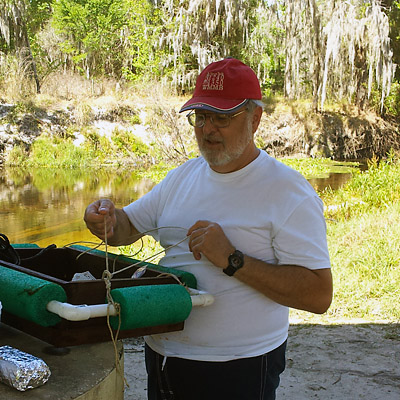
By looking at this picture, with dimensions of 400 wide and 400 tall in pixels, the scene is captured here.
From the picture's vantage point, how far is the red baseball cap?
1.92 m

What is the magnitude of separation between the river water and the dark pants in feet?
25.1

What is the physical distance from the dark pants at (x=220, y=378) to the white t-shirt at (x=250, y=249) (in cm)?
3

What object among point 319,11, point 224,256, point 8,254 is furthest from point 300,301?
point 319,11

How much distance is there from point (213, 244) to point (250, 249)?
18 centimetres

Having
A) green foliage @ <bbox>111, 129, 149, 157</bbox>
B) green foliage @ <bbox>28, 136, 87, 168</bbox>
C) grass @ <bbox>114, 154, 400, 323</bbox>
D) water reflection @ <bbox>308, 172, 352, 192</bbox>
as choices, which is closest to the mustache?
grass @ <bbox>114, 154, 400, 323</bbox>

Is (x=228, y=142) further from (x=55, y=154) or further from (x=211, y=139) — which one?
(x=55, y=154)

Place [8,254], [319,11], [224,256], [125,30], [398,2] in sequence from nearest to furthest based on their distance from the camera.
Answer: [224,256] → [8,254] → [319,11] → [398,2] → [125,30]

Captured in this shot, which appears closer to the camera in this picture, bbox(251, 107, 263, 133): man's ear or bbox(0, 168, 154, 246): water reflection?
bbox(251, 107, 263, 133): man's ear

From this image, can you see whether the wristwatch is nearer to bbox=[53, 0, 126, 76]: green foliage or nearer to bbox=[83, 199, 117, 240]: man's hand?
bbox=[83, 199, 117, 240]: man's hand

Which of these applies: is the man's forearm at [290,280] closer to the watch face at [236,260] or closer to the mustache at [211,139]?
the watch face at [236,260]

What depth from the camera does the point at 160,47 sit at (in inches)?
992

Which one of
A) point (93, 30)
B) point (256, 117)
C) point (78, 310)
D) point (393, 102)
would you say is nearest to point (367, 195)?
point (256, 117)

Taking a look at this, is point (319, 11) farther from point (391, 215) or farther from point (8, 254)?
point (8, 254)

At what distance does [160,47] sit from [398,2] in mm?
10707
